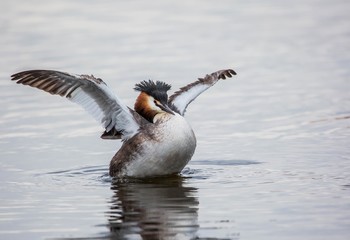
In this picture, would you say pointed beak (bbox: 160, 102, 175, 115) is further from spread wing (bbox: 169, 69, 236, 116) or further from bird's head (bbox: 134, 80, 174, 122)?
spread wing (bbox: 169, 69, 236, 116)

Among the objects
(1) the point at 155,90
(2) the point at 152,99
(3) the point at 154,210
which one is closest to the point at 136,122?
(2) the point at 152,99

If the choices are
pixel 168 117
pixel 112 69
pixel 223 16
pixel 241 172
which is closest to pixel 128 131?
pixel 168 117

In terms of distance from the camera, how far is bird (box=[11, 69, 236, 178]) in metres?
14.2

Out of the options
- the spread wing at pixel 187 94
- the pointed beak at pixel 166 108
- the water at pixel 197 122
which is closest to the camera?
the water at pixel 197 122

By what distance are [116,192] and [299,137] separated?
3418 millimetres

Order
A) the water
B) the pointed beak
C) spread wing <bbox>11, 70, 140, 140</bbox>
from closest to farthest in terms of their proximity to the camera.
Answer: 1. the water
2. spread wing <bbox>11, 70, 140, 140</bbox>
3. the pointed beak

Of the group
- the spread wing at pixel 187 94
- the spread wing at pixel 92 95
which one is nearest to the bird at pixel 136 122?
the spread wing at pixel 92 95

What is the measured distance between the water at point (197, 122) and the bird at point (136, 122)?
301 millimetres

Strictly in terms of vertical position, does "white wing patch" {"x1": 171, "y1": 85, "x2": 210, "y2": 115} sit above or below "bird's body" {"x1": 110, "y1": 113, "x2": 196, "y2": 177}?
above

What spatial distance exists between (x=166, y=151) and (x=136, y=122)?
0.72 meters

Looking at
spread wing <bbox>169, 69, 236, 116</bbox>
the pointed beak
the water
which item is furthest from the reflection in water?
spread wing <bbox>169, 69, 236, 116</bbox>

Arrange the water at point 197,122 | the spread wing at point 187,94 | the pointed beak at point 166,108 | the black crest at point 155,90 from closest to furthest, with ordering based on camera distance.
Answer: the water at point 197,122 → the pointed beak at point 166,108 → the black crest at point 155,90 → the spread wing at point 187,94

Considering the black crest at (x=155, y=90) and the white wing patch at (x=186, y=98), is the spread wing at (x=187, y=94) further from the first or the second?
the black crest at (x=155, y=90)

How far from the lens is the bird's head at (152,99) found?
1470 cm
